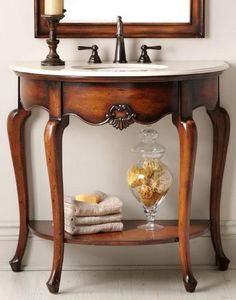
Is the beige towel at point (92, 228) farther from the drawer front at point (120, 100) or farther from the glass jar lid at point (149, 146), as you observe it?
the drawer front at point (120, 100)

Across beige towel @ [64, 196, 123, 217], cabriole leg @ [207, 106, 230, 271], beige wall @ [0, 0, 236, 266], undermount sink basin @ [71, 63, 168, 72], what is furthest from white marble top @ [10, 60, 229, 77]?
beige towel @ [64, 196, 123, 217]

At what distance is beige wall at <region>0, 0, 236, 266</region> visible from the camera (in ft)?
10.2

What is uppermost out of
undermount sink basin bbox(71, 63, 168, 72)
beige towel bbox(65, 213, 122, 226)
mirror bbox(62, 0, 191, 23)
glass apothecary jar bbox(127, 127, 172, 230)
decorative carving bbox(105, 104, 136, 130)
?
mirror bbox(62, 0, 191, 23)

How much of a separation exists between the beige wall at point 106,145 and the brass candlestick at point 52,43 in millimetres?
199

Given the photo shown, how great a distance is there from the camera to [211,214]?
3158 millimetres

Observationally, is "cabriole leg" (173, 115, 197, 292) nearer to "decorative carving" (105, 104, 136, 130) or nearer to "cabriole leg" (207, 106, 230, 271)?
"decorative carving" (105, 104, 136, 130)

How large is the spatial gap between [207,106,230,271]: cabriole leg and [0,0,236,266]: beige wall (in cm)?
7

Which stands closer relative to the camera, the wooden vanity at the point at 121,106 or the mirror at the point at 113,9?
the wooden vanity at the point at 121,106

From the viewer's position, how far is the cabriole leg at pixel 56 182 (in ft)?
9.04

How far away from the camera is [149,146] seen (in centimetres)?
304

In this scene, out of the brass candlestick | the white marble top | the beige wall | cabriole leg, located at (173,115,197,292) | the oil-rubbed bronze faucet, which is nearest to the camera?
the white marble top

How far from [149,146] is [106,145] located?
7.8 inches

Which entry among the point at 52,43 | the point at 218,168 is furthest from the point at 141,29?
the point at 218,168

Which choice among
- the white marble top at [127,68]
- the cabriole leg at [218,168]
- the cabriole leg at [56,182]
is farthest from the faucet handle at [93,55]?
the cabriole leg at [218,168]
